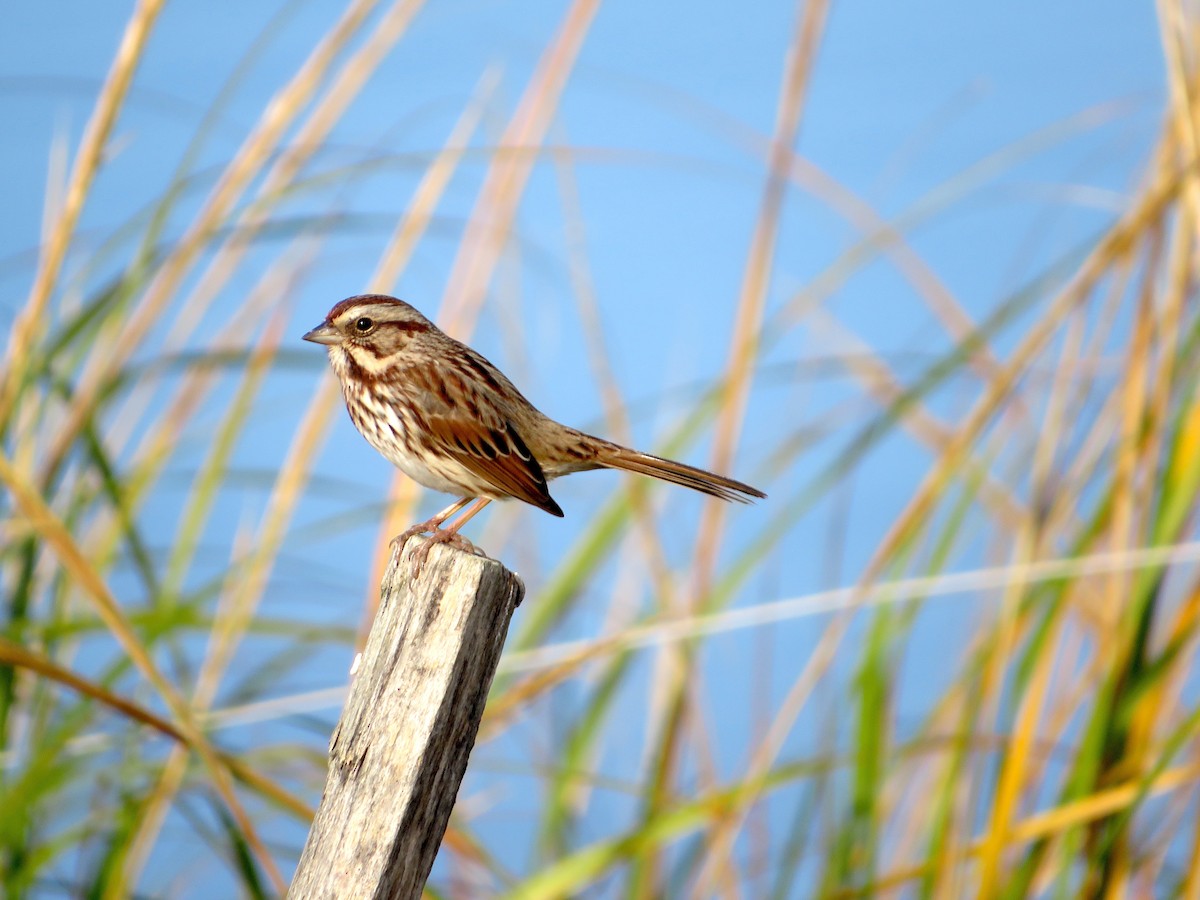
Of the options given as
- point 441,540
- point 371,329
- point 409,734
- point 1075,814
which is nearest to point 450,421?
point 371,329

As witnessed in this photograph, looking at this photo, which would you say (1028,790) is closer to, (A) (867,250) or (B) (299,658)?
(A) (867,250)

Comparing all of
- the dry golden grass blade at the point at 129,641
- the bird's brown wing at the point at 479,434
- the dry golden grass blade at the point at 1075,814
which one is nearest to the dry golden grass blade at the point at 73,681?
the dry golden grass blade at the point at 129,641

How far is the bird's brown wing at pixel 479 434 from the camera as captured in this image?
275cm

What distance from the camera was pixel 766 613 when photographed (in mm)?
2891

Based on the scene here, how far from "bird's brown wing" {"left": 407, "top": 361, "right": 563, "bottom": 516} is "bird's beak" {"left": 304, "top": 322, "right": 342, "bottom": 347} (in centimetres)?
23

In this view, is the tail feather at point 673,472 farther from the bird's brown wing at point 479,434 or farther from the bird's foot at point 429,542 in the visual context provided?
the bird's foot at point 429,542

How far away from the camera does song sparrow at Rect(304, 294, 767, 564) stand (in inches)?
110

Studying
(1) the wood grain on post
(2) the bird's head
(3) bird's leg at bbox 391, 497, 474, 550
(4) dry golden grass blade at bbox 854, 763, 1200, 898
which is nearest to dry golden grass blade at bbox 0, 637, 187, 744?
(3) bird's leg at bbox 391, 497, 474, 550

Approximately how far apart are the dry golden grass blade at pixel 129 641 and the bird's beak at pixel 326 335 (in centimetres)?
70

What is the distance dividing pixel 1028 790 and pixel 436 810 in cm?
201

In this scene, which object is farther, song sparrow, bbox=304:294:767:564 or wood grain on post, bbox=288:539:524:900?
song sparrow, bbox=304:294:767:564

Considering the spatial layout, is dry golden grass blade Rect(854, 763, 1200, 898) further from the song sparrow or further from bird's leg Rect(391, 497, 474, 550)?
bird's leg Rect(391, 497, 474, 550)

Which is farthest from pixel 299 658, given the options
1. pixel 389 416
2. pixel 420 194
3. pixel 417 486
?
pixel 420 194

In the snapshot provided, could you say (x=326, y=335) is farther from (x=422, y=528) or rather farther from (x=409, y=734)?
(x=409, y=734)
